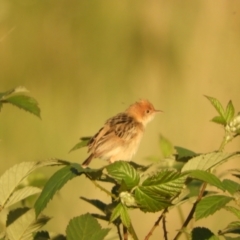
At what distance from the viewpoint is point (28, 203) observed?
2.63m

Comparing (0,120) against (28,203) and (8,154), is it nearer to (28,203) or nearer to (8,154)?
(8,154)

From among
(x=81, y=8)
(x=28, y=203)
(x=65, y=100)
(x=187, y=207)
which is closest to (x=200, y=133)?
(x=187, y=207)

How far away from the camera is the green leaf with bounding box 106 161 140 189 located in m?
1.40

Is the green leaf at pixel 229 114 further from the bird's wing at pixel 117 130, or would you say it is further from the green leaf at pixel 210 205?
the bird's wing at pixel 117 130

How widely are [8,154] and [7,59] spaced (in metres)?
0.73

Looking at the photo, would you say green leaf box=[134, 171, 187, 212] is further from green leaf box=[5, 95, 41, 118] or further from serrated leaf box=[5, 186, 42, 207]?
green leaf box=[5, 95, 41, 118]

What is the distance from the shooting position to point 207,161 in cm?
151

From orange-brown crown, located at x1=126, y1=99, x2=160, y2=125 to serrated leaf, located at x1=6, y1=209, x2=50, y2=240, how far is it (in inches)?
92.4


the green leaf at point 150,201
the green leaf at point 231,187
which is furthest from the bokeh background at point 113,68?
the green leaf at point 150,201

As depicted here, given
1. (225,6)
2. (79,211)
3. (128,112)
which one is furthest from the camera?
(225,6)

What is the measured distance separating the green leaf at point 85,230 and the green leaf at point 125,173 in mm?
122

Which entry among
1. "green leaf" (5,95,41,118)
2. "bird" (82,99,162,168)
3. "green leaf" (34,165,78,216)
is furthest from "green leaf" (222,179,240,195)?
"bird" (82,99,162,168)

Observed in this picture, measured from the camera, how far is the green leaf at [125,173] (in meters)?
1.40

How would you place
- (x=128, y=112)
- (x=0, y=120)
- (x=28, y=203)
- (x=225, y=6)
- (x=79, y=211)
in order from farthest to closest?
(x=225, y=6)
(x=0, y=120)
(x=79, y=211)
(x=128, y=112)
(x=28, y=203)
